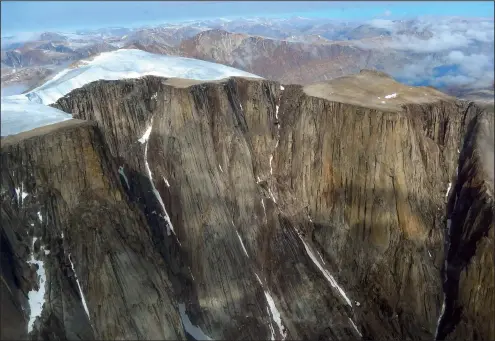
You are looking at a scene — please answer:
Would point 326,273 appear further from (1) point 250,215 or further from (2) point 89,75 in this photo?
(2) point 89,75

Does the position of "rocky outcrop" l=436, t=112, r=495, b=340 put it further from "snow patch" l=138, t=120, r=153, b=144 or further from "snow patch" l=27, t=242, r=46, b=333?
"snow patch" l=27, t=242, r=46, b=333

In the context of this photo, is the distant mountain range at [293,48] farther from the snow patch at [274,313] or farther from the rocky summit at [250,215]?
the snow patch at [274,313]

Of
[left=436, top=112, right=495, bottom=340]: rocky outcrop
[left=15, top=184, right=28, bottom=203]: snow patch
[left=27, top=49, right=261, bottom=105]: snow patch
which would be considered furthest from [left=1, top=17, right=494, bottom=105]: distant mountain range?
[left=15, top=184, right=28, bottom=203]: snow patch

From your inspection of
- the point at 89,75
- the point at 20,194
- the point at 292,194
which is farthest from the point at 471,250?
the point at 89,75

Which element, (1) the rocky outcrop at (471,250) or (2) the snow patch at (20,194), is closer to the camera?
(2) the snow patch at (20,194)

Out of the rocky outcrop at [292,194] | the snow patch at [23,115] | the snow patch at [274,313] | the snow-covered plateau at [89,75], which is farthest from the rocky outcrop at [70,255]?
the snow patch at [274,313]

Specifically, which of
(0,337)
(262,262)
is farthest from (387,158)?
(0,337)

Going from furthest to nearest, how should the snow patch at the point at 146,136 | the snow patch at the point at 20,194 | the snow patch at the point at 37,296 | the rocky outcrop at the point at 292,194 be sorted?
the snow patch at the point at 146,136, the rocky outcrop at the point at 292,194, the snow patch at the point at 20,194, the snow patch at the point at 37,296
